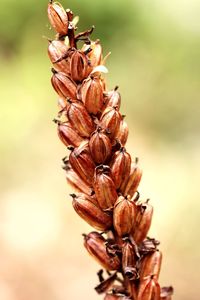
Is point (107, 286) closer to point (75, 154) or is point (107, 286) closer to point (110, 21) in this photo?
point (75, 154)

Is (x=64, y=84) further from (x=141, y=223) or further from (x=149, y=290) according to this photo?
(x=149, y=290)

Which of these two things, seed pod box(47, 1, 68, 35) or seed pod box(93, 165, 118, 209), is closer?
seed pod box(93, 165, 118, 209)

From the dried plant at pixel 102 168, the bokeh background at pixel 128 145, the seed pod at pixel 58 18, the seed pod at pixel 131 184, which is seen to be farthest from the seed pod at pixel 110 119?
the bokeh background at pixel 128 145

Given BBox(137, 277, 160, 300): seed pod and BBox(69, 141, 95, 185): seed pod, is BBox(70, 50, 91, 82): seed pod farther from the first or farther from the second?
BBox(137, 277, 160, 300): seed pod

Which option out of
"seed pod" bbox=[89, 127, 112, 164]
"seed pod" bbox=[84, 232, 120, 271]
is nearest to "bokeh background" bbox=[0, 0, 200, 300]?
"seed pod" bbox=[84, 232, 120, 271]

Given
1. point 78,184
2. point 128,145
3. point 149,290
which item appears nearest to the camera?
point 149,290

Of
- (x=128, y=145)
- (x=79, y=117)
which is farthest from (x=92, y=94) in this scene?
(x=128, y=145)

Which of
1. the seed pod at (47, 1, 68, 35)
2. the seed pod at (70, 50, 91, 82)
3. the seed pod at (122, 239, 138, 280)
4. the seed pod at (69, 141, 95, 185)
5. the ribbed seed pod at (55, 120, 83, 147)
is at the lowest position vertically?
the seed pod at (122, 239, 138, 280)
